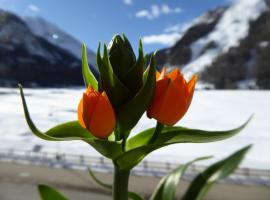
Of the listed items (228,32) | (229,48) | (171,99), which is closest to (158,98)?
(171,99)

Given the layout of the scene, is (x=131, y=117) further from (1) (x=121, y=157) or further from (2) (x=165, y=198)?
(2) (x=165, y=198)

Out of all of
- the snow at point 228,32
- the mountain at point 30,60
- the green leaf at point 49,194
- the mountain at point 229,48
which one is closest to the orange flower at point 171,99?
the green leaf at point 49,194

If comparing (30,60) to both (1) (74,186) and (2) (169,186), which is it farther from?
(2) (169,186)

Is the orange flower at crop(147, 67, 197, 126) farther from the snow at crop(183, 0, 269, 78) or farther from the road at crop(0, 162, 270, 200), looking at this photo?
the snow at crop(183, 0, 269, 78)

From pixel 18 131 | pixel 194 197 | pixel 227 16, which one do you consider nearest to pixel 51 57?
pixel 227 16

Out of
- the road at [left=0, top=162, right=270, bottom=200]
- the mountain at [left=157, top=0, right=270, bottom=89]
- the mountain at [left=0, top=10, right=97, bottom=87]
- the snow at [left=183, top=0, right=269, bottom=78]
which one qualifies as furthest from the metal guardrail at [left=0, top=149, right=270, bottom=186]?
the mountain at [left=0, top=10, right=97, bottom=87]
